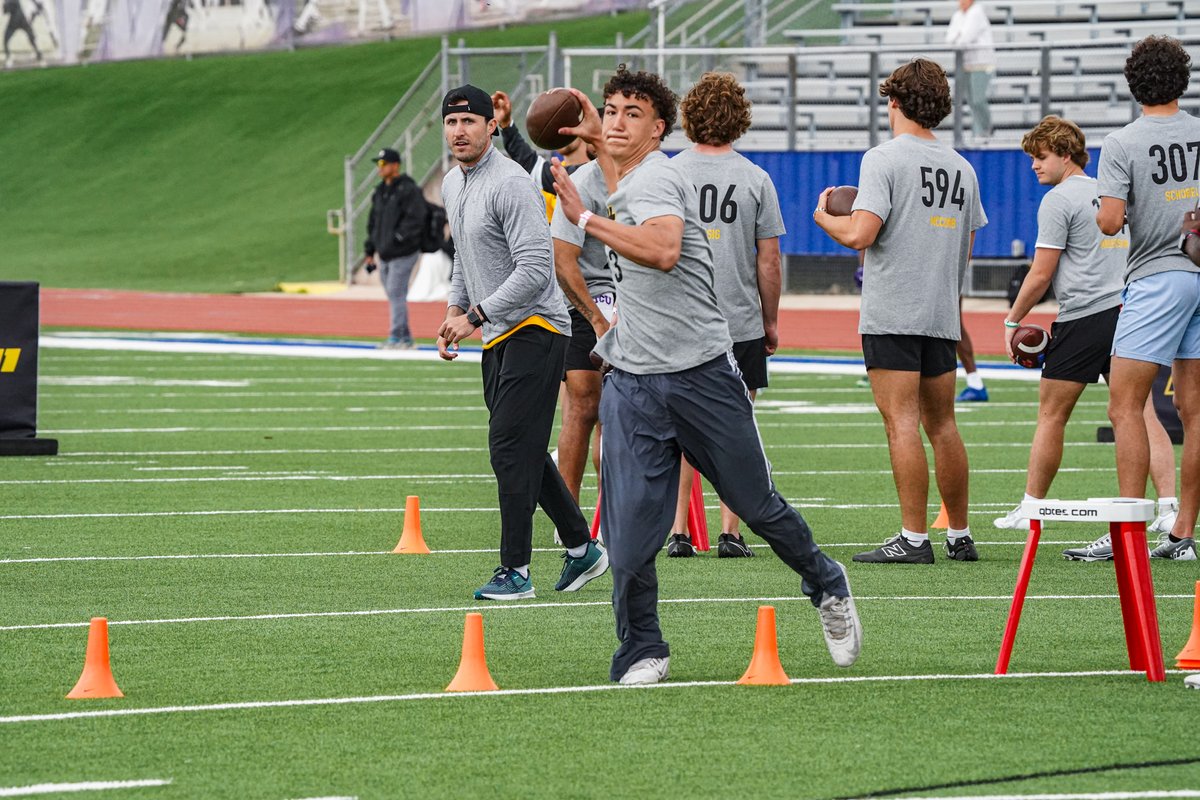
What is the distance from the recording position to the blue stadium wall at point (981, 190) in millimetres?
28734

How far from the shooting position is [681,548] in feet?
33.3

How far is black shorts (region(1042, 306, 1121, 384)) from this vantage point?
1009 cm

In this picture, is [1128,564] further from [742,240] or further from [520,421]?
[742,240]

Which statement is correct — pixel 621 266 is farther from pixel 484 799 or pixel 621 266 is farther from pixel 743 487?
pixel 484 799

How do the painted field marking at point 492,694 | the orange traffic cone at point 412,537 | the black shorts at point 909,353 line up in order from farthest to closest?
the orange traffic cone at point 412,537 → the black shorts at point 909,353 → the painted field marking at point 492,694

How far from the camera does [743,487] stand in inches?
271

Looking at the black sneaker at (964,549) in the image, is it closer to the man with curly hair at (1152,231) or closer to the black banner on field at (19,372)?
the man with curly hair at (1152,231)

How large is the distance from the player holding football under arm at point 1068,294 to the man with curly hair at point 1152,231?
24.6 inches

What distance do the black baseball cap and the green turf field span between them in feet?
6.64

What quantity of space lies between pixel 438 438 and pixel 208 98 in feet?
147

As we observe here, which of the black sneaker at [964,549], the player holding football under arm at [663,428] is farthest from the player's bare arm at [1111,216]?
the player holding football under arm at [663,428]

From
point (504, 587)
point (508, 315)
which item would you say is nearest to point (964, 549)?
point (504, 587)

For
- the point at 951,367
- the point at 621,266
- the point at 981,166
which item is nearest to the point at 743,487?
the point at 621,266

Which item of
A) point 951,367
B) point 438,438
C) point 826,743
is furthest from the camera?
point 438,438
